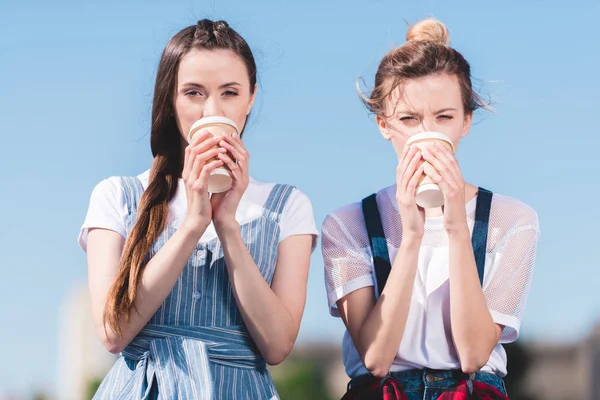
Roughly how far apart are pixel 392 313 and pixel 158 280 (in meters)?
0.99

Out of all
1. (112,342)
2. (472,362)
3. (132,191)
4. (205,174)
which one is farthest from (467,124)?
(112,342)

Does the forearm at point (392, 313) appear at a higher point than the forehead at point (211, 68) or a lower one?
lower

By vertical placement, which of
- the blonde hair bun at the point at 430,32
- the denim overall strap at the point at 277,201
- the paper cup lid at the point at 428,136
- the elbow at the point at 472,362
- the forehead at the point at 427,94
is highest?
the blonde hair bun at the point at 430,32

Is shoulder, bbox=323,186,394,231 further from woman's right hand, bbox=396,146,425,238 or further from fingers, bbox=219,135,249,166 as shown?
fingers, bbox=219,135,249,166

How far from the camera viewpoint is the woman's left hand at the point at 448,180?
3.59 metres

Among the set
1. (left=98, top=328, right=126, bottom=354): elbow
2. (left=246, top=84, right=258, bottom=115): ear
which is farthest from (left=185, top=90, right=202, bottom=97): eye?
(left=98, top=328, right=126, bottom=354): elbow

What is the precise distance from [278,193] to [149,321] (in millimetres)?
843

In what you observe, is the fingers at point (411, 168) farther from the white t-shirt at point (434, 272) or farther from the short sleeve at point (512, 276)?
the short sleeve at point (512, 276)

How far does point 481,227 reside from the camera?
3.97 metres

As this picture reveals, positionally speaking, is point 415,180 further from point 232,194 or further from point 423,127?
point 232,194

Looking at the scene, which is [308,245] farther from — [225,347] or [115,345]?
[115,345]

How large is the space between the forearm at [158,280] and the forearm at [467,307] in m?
1.09

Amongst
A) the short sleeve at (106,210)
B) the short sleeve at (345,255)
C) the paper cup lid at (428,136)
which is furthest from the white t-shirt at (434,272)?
the short sleeve at (106,210)

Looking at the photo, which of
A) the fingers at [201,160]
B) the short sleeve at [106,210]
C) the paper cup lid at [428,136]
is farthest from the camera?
the short sleeve at [106,210]
